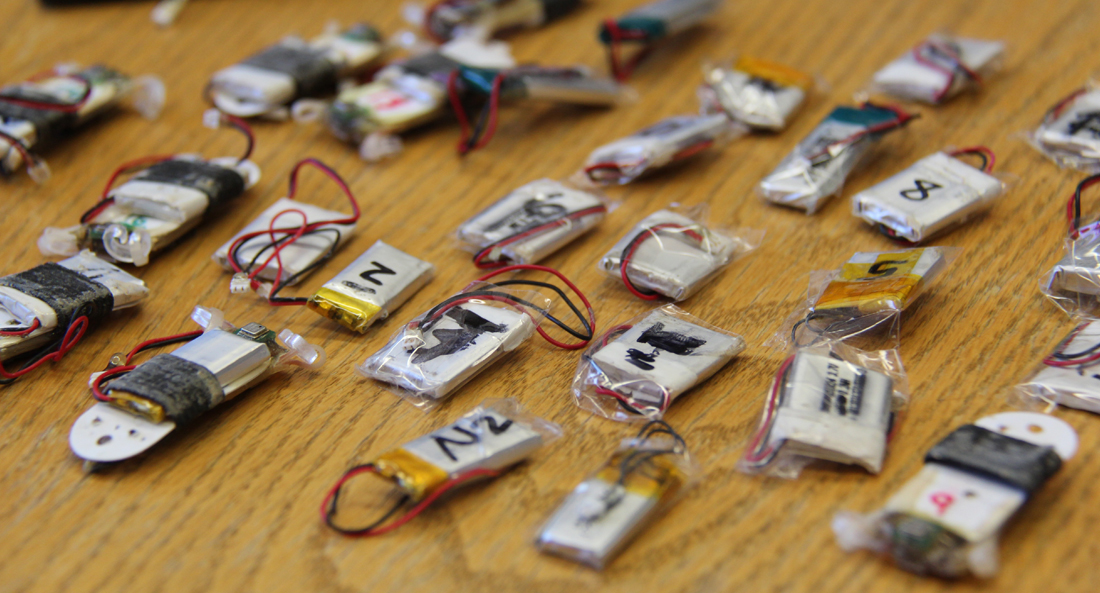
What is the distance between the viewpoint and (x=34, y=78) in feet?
5.89

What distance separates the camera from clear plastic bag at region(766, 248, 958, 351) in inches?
43.5

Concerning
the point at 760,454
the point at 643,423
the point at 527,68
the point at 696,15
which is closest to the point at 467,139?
the point at 527,68

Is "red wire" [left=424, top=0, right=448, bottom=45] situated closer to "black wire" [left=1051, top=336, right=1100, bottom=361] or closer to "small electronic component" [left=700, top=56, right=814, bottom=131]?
"small electronic component" [left=700, top=56, right=814, bottom=131]

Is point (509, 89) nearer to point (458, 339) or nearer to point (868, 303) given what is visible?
point (458, 339)

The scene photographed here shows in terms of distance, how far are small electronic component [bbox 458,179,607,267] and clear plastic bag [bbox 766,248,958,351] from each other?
0.36 m

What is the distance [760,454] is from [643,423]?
0.14 m

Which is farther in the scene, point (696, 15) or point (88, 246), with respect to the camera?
point (696, 15)

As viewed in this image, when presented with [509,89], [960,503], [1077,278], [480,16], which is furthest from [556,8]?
[960,503]

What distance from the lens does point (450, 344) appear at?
1141 millimetres

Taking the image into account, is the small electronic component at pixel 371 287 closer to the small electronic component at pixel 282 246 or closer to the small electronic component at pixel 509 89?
the small electronic component at pixel 282 246

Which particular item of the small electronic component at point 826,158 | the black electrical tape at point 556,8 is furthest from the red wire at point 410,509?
the black electrical tape at point 556,8

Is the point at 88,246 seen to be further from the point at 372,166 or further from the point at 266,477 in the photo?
the point at 266,477

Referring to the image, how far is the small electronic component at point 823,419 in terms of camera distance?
3.11ft

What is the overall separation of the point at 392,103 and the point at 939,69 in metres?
1.00
